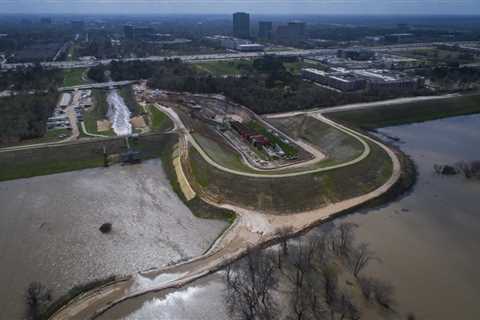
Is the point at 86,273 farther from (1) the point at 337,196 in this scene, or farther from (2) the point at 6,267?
(1) the point at 337,196

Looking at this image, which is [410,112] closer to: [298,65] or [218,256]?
[298,65]

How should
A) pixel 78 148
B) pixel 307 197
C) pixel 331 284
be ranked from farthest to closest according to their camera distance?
1. pixel 78 148
2. pixel 307 197
3. pixel 331 284

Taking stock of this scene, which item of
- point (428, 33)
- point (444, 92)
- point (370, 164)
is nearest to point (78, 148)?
point (370, 164)

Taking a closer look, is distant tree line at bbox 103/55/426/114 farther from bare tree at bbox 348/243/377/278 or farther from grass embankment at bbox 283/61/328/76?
bare tree at bbox 348/243/377/278

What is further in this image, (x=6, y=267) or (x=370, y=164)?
(x=370, y=164)

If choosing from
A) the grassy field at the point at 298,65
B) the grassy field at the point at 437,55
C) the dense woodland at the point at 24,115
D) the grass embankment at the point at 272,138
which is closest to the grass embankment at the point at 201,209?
the grass embankment at the point at 272,138

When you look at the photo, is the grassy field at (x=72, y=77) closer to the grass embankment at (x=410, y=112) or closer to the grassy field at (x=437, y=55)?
the grass embankment at (x=410, y=112)

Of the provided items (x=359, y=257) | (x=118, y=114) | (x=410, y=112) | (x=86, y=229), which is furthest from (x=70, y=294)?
(x=410, y=112)
